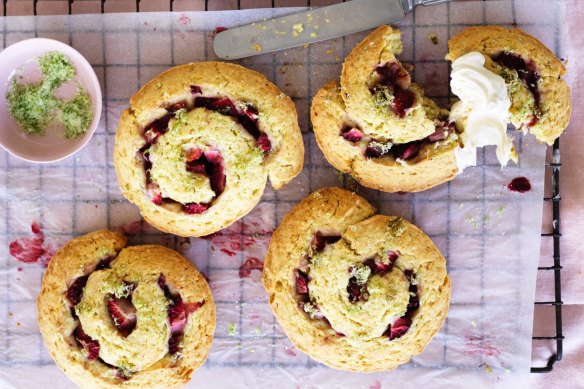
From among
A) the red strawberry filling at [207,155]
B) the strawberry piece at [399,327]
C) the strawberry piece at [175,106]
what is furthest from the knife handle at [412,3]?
the strawberry piece at [399,327]

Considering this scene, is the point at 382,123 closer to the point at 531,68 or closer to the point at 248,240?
the point at 531,68

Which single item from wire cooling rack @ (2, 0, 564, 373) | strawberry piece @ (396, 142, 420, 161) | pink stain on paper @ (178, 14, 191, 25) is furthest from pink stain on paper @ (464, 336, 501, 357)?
pink stain on paper @ (178, 14, 191, 25)

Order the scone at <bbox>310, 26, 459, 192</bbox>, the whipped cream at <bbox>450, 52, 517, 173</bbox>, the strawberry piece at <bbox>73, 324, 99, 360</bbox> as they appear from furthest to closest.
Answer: the strawberry piece at <bbox>73, 324, 99, 360</bbox> < the scone at <bbox>310, 26, 459, 192</bbox> < the whipped cream at <bbox>450, 52, 517, 173</bbox>

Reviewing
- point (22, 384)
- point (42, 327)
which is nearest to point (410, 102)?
point (42, 327)

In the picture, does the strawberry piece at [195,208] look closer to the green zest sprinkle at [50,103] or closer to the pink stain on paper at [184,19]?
the green zest sprinkle at [50,103]

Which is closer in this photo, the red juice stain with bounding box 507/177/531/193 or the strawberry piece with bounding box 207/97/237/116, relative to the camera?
the strawberry piece with bounding box 207/97/237/116

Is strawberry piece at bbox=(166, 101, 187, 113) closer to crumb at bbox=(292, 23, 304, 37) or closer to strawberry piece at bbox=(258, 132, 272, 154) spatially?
strawberry piece at bbox=(258, 132, 272, 154)
